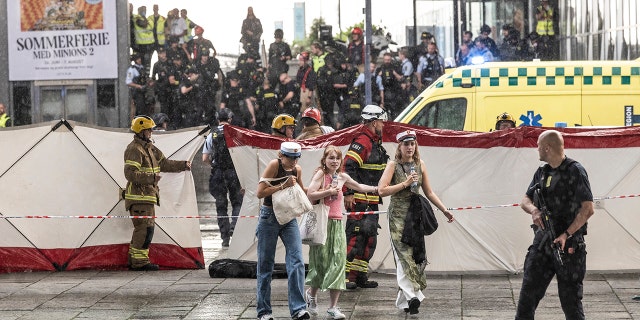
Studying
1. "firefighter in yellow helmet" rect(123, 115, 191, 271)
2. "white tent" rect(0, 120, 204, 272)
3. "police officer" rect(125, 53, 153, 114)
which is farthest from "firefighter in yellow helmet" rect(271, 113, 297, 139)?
"police officer" rect(125, 53, 153, 114)

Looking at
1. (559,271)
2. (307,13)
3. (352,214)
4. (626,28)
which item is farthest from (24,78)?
(307,13)

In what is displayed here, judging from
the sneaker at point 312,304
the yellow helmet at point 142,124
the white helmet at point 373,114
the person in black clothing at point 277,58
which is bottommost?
the sneaker at point 312,304

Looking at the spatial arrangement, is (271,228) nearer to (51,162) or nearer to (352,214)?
(352,214)

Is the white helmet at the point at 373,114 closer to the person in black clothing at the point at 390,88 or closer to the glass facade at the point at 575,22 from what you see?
the person in black clothing at the point at 390,88

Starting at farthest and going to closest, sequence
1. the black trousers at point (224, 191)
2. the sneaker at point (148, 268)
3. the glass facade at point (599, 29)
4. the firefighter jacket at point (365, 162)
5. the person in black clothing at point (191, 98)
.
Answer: the glass facade at point (599, 29) < the person in black clothing at point (191, 98) < the black trousers at point (224, 191) < the sneaker at point (148, 268) < the firefighter jacket at point (365, 162)

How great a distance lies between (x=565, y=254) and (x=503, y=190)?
4.56 m

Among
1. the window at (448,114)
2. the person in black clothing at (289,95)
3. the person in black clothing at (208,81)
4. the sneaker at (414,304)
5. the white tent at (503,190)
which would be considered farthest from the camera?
the person in black clothing at (208,81)

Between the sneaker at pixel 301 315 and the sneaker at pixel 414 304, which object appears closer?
the sneaker at pixel 301 315

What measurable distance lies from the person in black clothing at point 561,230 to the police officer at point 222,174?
7.66 meters

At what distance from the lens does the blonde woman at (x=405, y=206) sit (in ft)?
35.1

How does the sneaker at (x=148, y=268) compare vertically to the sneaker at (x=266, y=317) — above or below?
below

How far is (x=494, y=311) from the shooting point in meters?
10.9

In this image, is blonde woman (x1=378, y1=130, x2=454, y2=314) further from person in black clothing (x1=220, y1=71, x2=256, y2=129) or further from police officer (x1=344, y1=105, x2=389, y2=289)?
person in black clothing (x1=220, y1=71, x2=256, y2=129)

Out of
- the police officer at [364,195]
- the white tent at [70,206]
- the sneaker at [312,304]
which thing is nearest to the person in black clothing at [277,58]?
the white tent at [70,206]
